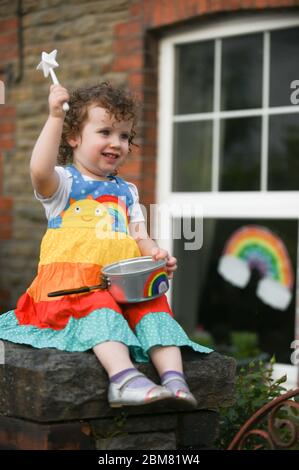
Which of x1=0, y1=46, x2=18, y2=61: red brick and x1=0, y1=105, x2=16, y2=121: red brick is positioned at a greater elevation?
x1=0, y1=46, x2=18, y2=61: red brick

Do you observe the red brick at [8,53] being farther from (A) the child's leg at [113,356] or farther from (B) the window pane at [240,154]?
(A) the child's leg at [113,356]

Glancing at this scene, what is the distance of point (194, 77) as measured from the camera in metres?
5.22

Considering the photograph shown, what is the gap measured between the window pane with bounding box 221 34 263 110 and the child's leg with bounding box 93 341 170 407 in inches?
109

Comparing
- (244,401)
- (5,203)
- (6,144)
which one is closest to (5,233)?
(5,203)

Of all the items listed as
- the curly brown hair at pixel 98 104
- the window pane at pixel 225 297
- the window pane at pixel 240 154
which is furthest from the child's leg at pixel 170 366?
the window pane at pixel 240 154

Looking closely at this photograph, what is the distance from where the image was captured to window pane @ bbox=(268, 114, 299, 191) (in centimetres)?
477

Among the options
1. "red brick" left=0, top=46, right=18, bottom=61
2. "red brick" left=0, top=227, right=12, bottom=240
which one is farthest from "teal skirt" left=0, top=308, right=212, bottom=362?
"red brick" left=0, top=46, right=18, bottom=61

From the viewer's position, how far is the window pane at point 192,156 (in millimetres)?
5180

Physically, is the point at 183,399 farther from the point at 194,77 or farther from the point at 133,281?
the point at 194,77

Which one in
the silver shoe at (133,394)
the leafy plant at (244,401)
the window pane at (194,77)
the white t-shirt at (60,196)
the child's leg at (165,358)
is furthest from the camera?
the window pane at (194,77)

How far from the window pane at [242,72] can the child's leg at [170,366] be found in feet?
8.67

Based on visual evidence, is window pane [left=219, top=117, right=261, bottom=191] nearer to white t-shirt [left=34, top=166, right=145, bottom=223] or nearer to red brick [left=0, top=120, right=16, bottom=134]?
red brick [left=0, top=120, right=16, bottom=134]

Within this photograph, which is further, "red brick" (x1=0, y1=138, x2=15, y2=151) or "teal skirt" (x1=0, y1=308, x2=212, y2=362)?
"red brick" (x1=0, y1=138, x2=15, y2=151)
